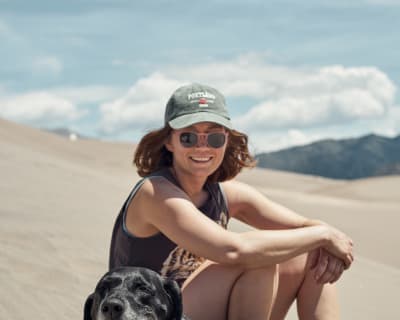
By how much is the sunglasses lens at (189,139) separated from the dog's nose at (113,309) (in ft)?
3.89

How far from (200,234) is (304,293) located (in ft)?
2.68

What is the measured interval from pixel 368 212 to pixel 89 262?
10264 millimetres

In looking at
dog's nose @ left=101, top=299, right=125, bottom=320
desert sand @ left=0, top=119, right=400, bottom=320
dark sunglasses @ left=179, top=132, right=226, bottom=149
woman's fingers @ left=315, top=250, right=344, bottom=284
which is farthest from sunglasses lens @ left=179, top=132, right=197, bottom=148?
desert sand @ left=0, top=119, right=400, bottom=320

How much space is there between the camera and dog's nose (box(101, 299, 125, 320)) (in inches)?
94.1

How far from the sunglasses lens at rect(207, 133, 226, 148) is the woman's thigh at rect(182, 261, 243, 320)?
0.58 meters

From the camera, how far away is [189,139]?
343 cm

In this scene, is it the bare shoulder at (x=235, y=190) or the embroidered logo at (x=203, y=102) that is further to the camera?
the bare shoulder at (x=235, y=190)

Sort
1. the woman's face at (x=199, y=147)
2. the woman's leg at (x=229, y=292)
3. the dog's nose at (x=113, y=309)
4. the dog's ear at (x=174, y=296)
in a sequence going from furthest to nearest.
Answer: the woman's face at (x=199, y=147)
the woman's leg at (x=229, y=292)
the dog's ear at (x=174, y=296)
the dog's nose at (x=113, y=309)

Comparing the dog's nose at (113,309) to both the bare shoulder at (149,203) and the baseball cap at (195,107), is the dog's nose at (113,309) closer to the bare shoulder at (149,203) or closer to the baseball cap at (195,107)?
the bare shoulder at (149,203)

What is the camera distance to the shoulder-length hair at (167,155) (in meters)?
3.58

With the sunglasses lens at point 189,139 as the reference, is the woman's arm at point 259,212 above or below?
below

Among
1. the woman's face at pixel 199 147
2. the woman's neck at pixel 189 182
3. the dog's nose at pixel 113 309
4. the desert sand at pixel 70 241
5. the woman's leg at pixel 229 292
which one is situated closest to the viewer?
the dog's nose at pixel 113 309

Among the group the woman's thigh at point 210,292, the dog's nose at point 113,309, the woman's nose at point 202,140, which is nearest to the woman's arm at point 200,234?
the woman's thigh at point 210,292

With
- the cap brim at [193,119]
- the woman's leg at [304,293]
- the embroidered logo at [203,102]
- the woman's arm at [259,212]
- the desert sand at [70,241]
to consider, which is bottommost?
the desert sand at [70,241]
